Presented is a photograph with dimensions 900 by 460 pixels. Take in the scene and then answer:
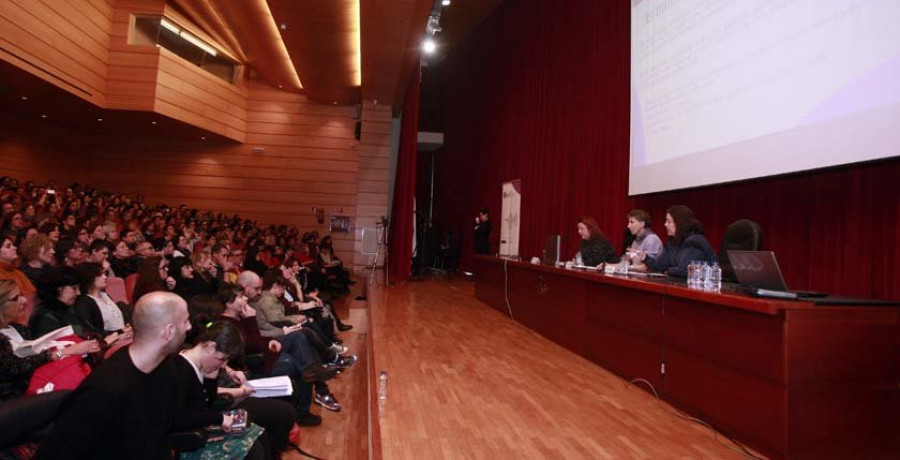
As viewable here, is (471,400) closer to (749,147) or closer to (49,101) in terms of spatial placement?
(749,147)

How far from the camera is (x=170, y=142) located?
11312 millimetres

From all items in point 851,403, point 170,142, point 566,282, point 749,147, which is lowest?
point 851,403

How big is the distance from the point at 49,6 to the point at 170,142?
13.8 feet

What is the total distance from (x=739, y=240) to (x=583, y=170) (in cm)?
353

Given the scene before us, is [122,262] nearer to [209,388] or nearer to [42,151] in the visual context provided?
[209,388]

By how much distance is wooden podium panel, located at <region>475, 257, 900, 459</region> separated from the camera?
2168 millimetres

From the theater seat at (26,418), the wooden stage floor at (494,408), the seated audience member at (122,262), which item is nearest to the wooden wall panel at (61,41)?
the seated audience member at (122,262)

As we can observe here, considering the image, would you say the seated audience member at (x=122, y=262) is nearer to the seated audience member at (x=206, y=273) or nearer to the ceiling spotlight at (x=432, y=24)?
the seated audience member at (x=206, y=273)

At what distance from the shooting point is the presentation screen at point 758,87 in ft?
9.57

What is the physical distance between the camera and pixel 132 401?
1.57 meters

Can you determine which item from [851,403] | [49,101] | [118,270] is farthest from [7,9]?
[851,403]

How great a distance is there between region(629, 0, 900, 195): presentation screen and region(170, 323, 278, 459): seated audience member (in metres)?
3.11

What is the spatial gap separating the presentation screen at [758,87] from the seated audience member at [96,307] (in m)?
3.74

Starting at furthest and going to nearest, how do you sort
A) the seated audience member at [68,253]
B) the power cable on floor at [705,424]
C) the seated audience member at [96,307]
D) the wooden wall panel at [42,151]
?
the wooden wall panel at [42,151]
the seated audience member at [68,253]
the seated audience member at [96,307]
the power cable on floor at [705,424]
